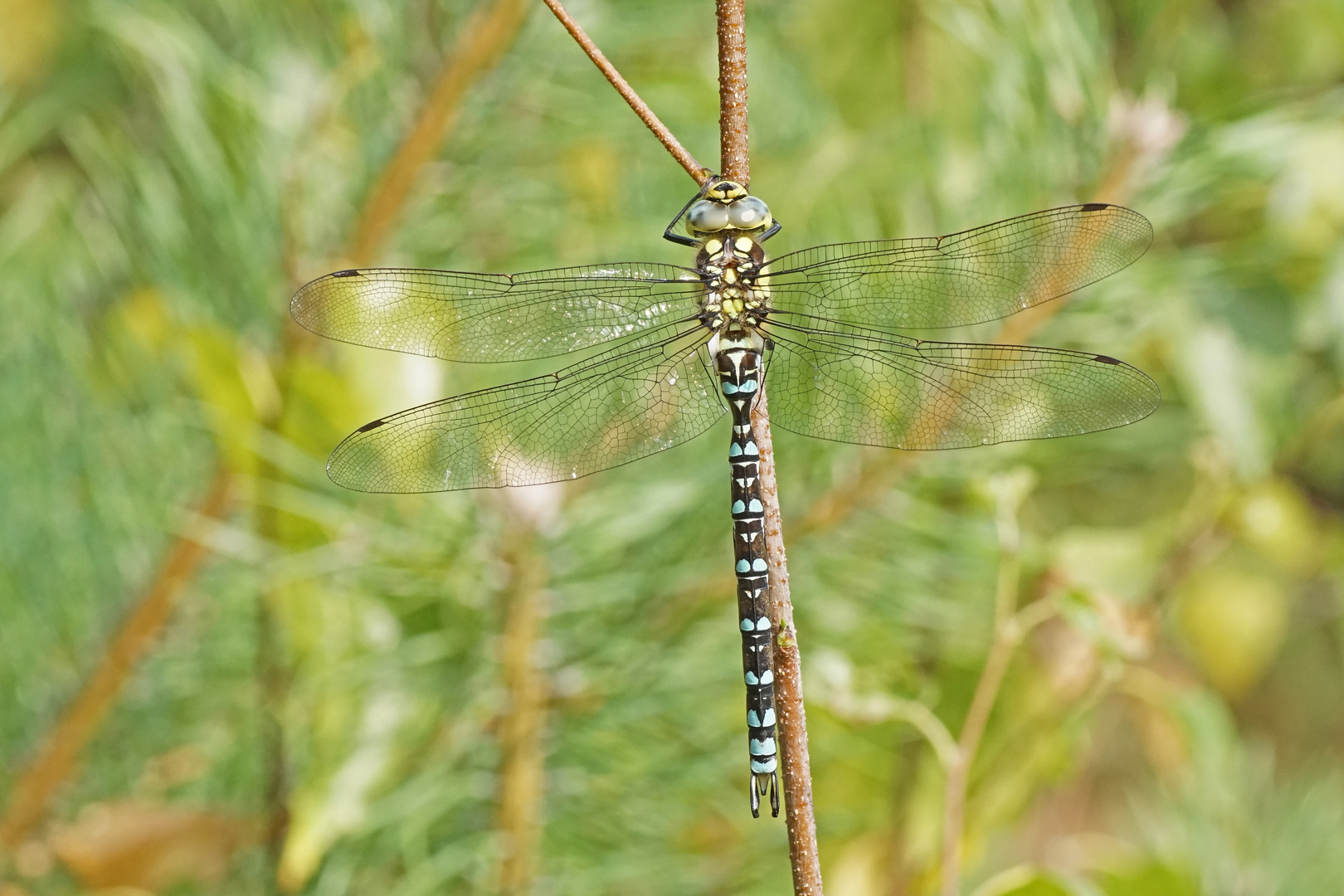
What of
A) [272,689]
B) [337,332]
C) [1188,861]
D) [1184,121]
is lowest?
[1188,861]

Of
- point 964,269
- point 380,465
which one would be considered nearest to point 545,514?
point 380,465

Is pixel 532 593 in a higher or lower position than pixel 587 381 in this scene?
lower

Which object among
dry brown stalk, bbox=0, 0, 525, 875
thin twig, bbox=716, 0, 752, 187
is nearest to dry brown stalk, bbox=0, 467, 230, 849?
dry brown stalk, bbox=0, 0, 525, 875

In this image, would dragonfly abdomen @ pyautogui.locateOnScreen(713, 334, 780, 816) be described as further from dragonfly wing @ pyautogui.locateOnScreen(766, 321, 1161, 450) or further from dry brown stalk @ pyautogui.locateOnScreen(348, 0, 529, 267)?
dry brown stalk @ pyautogui.locateOnScreen(348, 0, 529, 267)

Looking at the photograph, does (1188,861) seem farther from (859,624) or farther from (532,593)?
(532,593)

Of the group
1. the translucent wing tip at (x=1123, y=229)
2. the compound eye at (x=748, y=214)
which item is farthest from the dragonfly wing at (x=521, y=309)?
the translucent wing tip at (x=1123, y=229)

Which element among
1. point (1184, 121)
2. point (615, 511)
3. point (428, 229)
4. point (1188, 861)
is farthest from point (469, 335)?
point (1188, 861)
